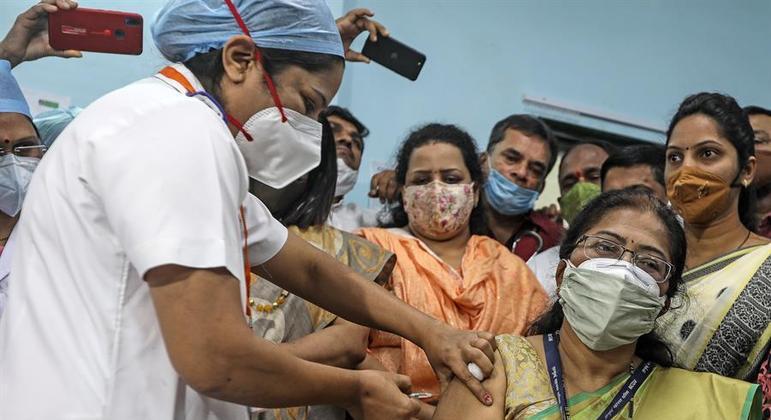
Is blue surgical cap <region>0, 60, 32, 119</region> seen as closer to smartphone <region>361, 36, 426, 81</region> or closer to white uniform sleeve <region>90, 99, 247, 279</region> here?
smartphone <region>361, 36, 426, 81</region>

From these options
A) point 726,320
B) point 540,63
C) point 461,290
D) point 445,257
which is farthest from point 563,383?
point 540,63

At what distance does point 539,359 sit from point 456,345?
37 cm

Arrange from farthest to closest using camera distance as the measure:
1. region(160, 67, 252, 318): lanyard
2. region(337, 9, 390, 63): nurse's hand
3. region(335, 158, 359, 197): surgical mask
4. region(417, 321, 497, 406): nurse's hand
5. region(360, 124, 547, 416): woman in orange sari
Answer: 1. region(335, 158, 359, 197): surgical mask
2. region(337, 9, 390, 63): nurse's hand
3. region(360, 124, 547, 416): woman in orange sari
4. region(417, 321, 497, 406): nurse's hand
5. region(160, 67, 252, 318): lanyard

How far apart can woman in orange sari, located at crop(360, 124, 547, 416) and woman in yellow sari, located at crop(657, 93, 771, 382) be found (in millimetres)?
565

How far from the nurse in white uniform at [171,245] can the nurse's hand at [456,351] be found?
0.33 m

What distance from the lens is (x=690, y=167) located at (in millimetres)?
2627

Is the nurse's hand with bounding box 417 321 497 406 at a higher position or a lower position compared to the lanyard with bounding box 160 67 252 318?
lower

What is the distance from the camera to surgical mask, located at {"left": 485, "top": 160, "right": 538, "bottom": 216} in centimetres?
363

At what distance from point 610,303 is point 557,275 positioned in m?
0.27

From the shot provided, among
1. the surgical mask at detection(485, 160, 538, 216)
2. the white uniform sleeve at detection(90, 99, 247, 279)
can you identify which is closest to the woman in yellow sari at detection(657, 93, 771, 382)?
the surgical mask at detection(485, 160, 538, 216)

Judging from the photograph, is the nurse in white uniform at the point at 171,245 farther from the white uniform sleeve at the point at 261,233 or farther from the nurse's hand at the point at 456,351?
the nurse's hand at the point at 456,351

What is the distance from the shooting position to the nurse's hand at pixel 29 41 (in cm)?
269

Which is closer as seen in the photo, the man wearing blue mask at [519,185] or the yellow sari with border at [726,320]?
the yellow sari with border at [726,320]

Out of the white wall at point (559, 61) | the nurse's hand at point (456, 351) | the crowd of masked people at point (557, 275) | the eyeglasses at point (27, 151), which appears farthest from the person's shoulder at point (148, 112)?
the white wall at point (559, 61)
